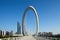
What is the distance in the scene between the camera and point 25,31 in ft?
172

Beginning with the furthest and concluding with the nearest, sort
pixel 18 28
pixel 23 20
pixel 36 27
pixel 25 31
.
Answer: pixel 18 28
pixel 25 31
pixel 23 20
pixel 36 27

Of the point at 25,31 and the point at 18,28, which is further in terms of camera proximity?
the point at 18,28

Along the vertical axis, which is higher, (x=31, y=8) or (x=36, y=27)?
(x=31, y=8)

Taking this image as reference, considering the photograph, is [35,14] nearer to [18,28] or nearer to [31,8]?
[31,8]

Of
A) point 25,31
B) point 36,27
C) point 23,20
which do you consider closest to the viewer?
point 36,27

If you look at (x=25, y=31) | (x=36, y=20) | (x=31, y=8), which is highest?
(x=31, y=8)

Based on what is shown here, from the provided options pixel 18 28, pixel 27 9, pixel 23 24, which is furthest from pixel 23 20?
pixel 18 28

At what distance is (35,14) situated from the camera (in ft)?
136

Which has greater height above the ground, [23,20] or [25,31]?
[23,20]

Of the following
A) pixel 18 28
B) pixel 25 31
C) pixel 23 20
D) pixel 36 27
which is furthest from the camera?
pixel 18 28

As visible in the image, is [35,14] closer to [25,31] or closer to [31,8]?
[31,8]

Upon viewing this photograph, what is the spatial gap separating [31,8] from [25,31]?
13.2 m

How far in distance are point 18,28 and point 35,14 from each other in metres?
46.6

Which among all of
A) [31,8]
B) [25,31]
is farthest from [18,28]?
[31,8]
